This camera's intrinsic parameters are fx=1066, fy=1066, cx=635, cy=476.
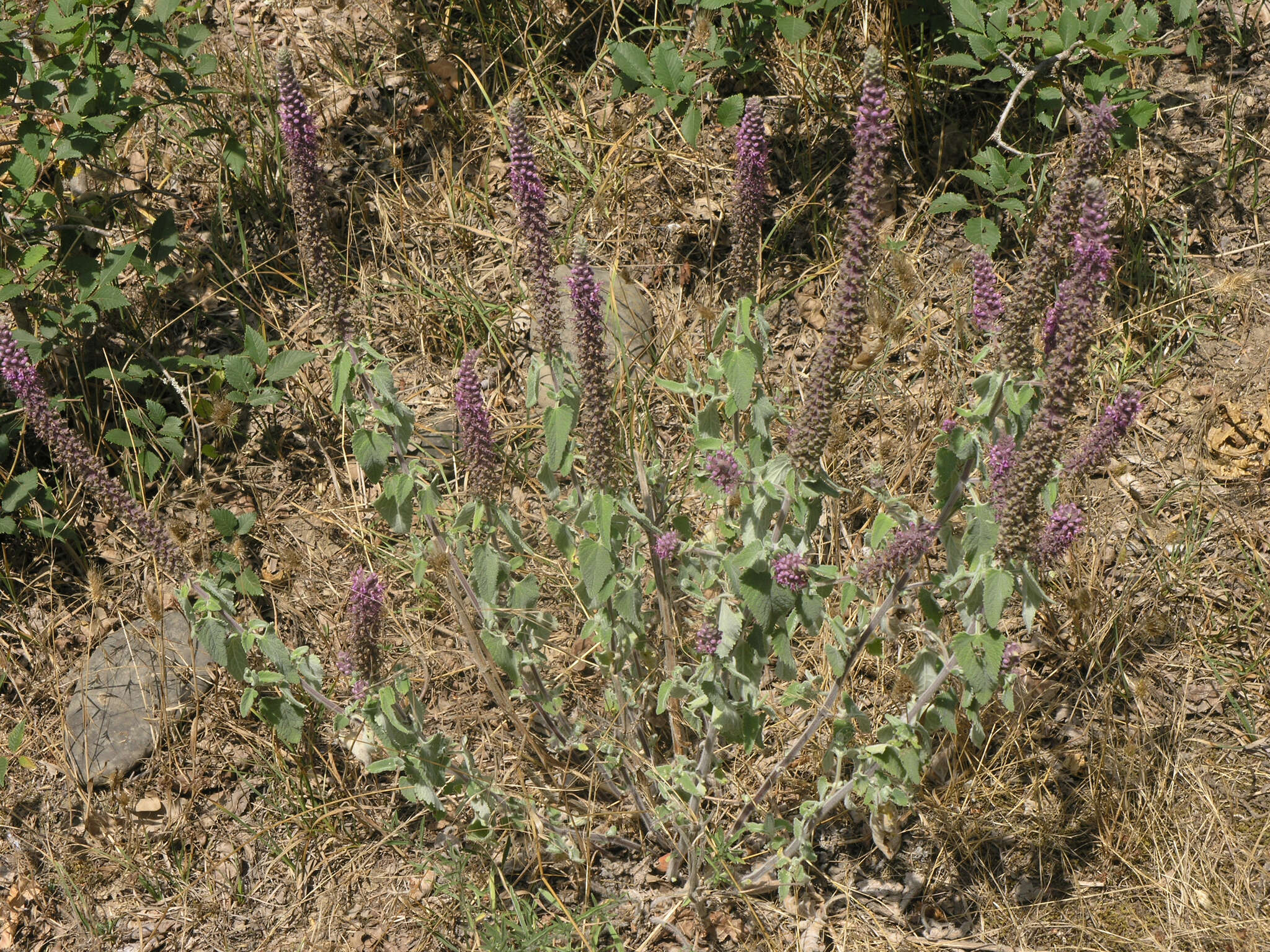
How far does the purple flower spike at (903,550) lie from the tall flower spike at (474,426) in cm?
114

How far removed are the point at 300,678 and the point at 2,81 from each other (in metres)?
2.76

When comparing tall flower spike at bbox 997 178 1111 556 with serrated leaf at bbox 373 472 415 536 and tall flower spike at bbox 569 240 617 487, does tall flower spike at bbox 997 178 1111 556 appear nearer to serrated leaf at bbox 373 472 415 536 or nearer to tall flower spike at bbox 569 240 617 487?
tall flower spike at bbox 569 240 617 487

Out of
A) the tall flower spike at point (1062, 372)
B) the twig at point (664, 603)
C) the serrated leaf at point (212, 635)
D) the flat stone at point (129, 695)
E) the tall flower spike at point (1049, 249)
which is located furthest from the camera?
the flat stone at point (129, 695)

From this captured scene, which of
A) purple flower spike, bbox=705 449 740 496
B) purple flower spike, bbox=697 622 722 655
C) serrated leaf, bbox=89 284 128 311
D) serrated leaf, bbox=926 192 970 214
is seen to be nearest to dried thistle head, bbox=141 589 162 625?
serrated leaf, bbox=89 284 128 311

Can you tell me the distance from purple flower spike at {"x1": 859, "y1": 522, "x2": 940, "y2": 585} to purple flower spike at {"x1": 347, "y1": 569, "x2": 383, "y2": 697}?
158cm

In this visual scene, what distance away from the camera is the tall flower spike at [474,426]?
3049 millimetres

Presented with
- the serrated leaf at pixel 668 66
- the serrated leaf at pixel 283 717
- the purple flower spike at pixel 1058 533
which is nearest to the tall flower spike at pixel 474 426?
the serrated leaf at pixel 283 717

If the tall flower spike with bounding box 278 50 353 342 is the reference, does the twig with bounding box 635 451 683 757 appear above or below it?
below

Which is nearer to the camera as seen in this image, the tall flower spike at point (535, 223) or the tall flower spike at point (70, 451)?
the tall flower spike at point (535, 223)

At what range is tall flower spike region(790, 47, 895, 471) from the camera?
2.47 metres

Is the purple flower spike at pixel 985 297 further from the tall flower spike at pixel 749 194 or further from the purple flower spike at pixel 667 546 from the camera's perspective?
the purple flower spike at pixel 667 546

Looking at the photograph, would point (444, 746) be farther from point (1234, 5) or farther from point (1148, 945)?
point (1234, 5)

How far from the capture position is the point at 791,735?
4.18m

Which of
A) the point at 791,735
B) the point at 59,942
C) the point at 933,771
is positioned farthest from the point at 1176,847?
the point at 59,942
